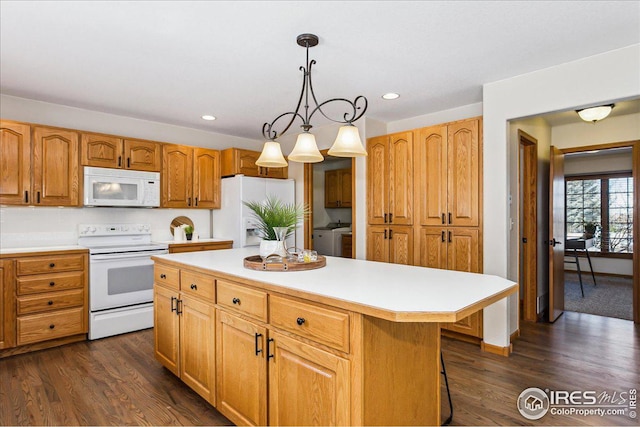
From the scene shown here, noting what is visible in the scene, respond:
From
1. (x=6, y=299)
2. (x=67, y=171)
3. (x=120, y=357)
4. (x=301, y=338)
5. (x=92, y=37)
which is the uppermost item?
(x=92, y=37)

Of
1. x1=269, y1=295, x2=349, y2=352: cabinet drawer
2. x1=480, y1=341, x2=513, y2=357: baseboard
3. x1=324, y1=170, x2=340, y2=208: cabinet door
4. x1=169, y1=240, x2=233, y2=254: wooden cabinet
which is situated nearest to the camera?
x1=269, y1=295, x2=349, y2=352: cabinet drawer

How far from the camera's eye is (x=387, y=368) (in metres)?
1.48

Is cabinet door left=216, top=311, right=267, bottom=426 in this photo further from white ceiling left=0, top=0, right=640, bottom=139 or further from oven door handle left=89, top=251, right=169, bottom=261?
oven door handle left=89, top=251, right=169, bottom=261

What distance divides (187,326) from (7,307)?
6.52 ft

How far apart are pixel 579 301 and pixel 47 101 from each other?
688 cm

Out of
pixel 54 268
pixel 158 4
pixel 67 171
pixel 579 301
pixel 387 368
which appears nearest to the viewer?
pixel 387 368

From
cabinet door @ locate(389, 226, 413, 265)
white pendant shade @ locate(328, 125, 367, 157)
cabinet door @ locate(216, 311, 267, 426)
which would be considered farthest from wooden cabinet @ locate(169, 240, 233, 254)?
white pendant shade @ locate(328, 125, 367, 157)

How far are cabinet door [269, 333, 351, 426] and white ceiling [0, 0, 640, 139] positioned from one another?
1.80m

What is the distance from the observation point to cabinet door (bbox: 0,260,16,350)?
307cm

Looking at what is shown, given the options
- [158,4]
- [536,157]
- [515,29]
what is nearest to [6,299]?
[158,4]

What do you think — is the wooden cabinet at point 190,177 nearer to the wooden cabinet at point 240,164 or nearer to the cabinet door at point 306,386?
the wooden cabinet at point 240,164

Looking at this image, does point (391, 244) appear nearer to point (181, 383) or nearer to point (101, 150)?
point (181, 383)

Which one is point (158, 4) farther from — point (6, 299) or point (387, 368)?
point (6, 299)

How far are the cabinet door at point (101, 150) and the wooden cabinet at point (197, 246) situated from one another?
1069mm
